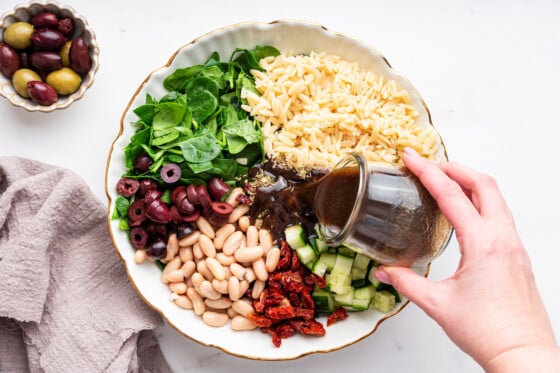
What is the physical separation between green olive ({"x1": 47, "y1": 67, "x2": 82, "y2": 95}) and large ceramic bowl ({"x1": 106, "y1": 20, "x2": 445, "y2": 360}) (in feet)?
0.74

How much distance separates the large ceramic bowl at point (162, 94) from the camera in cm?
166

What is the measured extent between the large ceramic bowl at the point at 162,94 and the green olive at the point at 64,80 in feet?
0.74

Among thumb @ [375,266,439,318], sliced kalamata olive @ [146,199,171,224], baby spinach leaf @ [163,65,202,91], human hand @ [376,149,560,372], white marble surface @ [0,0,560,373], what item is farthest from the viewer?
white marble surface @ [0,0,560,373]

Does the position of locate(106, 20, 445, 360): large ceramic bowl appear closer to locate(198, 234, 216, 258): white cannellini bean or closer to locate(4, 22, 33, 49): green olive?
locate(198, 234, 216, 258): white cannellini bean

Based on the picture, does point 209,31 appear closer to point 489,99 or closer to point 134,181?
point 134,181

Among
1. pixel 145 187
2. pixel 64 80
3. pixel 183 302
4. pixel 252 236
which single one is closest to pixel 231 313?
pixel 183 302

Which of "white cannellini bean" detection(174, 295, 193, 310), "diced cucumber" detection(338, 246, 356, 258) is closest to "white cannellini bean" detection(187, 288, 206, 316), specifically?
"white cannellini bean" detection(174, 295, 193, 310)

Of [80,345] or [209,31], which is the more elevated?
[209,31]

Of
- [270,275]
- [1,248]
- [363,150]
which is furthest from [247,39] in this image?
[1,248]

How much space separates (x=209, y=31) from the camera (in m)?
1.87

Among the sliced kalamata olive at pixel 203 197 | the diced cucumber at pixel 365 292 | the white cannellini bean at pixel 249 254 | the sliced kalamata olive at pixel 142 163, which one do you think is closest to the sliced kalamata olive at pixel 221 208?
the sliced kalamata olive at pixel 203 197

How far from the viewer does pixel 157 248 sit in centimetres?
164

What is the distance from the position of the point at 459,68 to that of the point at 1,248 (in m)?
1.61

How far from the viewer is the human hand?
3.82 ft
